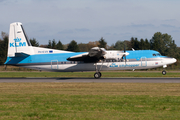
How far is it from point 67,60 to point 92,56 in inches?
179

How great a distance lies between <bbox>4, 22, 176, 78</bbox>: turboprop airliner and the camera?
34188 millimetres

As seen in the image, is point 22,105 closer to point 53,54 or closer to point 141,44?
point 53,54

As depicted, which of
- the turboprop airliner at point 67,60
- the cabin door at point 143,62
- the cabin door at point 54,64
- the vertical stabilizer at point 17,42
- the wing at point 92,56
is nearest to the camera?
the wing at point 92,56

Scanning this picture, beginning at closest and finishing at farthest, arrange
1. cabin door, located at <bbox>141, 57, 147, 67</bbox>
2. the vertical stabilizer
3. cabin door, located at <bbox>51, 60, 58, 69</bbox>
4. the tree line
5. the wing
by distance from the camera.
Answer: the wing, cabin door, located at <bbox>141, 57, 147, 67</bbox>, cabin door, located at <bbox>51, 60, 58, 69</bbox>, the vertical stabilizer, the tree line

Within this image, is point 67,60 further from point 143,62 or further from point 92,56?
point 143,62

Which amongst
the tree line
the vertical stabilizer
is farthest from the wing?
the tree line

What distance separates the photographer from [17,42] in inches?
1401

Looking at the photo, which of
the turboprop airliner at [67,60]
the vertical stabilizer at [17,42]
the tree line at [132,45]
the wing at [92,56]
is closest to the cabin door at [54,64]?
the turboprop airliner at [67,60]

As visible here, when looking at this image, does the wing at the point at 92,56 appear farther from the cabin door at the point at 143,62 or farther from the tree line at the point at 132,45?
the tree line at the point at 132,45

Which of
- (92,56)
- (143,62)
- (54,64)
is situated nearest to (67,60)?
(54,64)

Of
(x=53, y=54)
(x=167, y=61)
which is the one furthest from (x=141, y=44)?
(x=53, y=54)

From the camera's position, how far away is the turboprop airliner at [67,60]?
3419 centimetres

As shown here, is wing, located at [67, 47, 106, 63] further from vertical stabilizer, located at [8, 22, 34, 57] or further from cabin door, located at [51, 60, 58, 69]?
vertical stabilizer, located at [8, 22, 34, 57]

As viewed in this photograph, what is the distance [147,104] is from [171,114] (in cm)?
272
